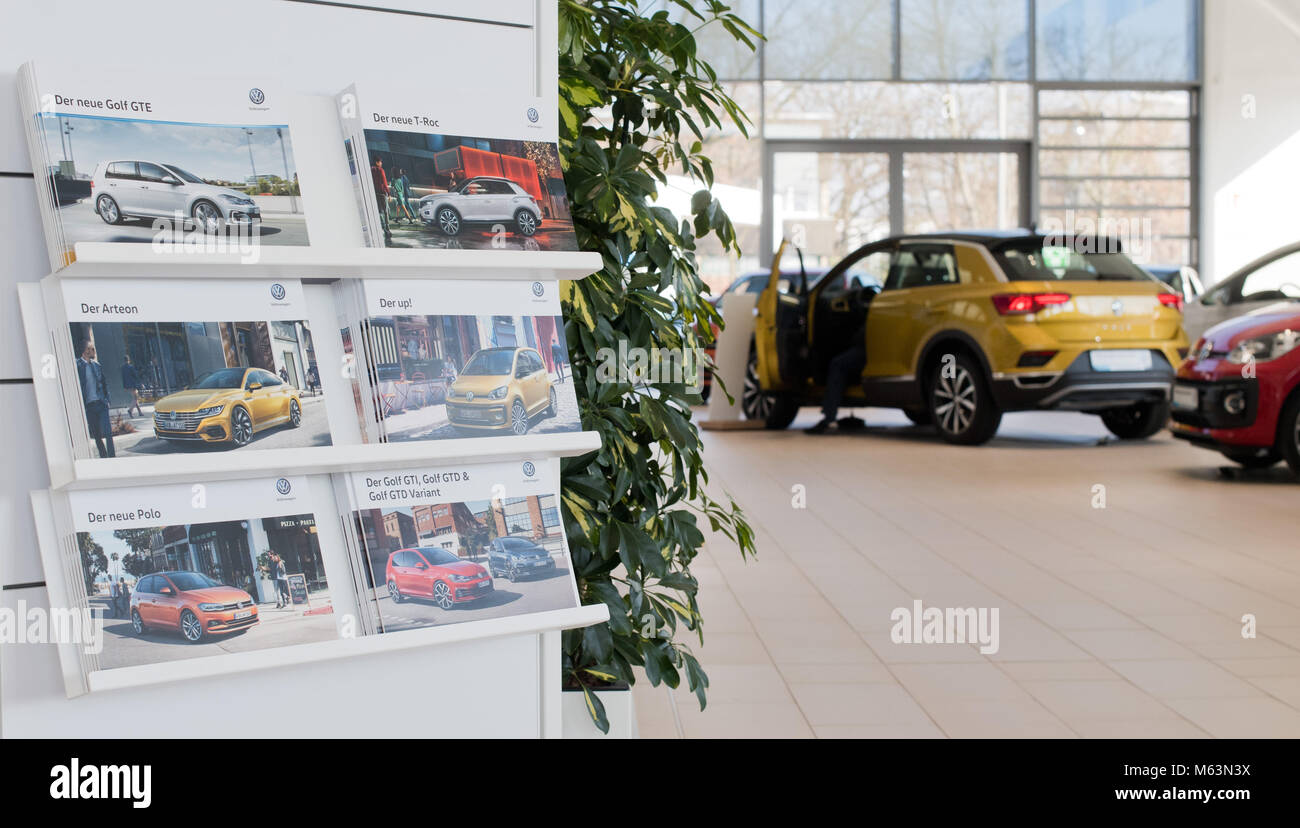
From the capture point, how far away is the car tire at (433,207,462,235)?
1873 mm

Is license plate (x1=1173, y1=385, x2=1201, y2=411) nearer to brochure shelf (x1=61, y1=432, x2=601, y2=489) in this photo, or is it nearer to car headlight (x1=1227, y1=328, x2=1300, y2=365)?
car headlight (x1=1227, y1=328, x2=1300, y2=365)

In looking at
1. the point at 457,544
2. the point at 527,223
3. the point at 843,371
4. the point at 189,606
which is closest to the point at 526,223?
the point at 527,223

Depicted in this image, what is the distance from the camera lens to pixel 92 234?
1677mm

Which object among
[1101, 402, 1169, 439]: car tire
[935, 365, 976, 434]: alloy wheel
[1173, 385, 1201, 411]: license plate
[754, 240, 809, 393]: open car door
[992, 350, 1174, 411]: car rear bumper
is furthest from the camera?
[754, 240, 809, 393]: open car door

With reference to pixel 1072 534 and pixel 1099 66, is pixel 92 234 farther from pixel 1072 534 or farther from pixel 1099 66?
pixel 1099 66

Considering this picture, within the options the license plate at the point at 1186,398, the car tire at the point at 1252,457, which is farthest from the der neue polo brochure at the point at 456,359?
the car tire at the point at 1252,457

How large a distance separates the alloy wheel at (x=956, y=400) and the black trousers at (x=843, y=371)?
699mm

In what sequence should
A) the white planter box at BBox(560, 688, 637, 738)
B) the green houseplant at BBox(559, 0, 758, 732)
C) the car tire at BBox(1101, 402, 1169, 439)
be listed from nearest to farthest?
the green houseplant at BBox(559, 0, 758, 732)
the white planter box at BBox(560, 688, 637, 738)
the car tire at BBox(1101, 402, 1169, 439)

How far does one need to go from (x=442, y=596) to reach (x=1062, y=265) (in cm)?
709

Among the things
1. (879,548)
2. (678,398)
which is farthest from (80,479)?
(879,548)

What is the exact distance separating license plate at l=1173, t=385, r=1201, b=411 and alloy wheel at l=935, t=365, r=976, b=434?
1705mm

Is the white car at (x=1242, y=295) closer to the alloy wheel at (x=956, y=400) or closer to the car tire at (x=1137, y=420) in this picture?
the car tire at (x=1137, y=420)

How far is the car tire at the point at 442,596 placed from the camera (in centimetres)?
186

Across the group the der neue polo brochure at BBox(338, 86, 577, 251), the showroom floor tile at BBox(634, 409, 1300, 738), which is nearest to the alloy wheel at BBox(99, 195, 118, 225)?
the der neue polo brochure at BBox(338, 86, 577, 251)
